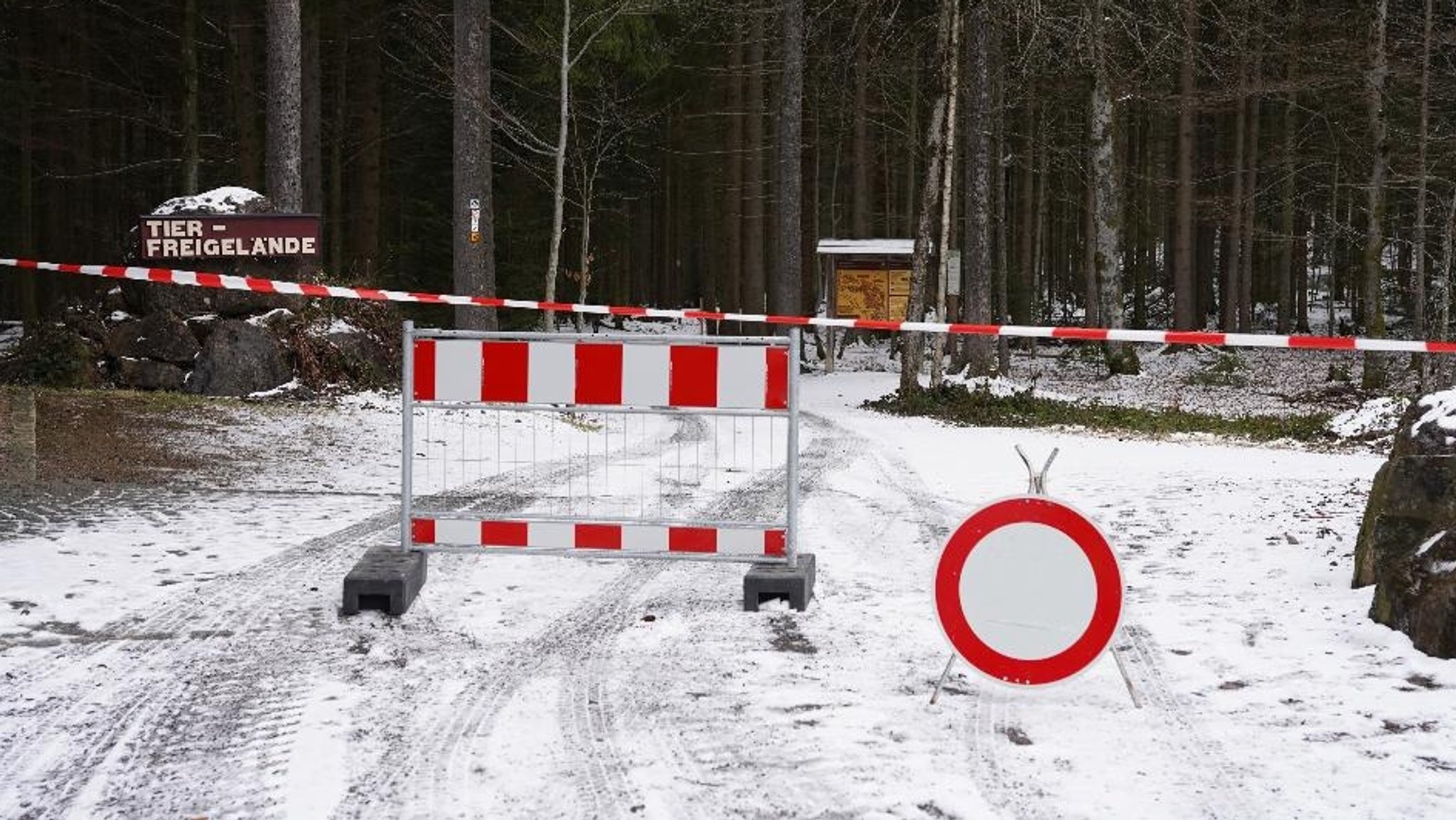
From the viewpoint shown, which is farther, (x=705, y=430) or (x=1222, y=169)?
(x=1222, y=169)

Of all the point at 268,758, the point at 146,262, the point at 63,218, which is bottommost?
the point at 268,758

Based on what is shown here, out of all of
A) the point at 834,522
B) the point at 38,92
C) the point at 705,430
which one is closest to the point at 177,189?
the point at 38,92

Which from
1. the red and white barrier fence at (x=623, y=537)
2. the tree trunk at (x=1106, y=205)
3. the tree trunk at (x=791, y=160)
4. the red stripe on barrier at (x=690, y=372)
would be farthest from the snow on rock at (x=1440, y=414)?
the tree trunk at (x=791, y=160)

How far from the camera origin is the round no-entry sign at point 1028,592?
203 inches

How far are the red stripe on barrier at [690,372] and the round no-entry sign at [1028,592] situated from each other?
6.44 feet

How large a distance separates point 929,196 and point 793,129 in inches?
288

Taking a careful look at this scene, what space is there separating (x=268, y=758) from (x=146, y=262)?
12.6 m

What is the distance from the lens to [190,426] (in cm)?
1316

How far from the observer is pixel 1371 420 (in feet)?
52.7

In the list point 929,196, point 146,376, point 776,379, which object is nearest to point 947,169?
point 929,196

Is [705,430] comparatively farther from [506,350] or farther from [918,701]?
[918,701]

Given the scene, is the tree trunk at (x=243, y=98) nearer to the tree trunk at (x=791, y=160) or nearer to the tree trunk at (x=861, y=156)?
the tree trunk at (x=791, y=160)

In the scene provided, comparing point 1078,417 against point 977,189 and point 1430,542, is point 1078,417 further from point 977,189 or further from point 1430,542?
point 1430,542

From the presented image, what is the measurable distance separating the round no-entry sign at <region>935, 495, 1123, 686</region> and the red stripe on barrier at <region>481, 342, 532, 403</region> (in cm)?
263
